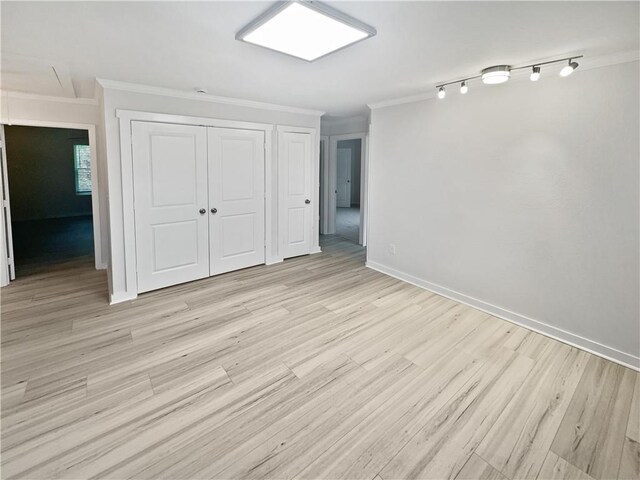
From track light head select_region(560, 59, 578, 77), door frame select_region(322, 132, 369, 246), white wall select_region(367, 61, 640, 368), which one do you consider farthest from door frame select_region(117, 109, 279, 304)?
track light head select_region(560, 59, 578, 77)

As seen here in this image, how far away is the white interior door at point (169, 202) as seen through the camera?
3.81m

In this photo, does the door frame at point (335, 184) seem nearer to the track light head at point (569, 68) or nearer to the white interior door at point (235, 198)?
the white interior door at point (235, 198)

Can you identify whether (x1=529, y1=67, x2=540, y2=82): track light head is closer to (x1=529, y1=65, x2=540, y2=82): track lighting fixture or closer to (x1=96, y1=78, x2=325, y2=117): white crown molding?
(x1=529, y1=65, x2=540, y2=82): track lighting fixture

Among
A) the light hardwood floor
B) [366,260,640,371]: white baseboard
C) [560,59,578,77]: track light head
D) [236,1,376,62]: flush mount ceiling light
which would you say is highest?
[236,1,376,62]: flush mount ceiling light

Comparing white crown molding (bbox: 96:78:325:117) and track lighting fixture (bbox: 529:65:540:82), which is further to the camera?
white crown molding (bbox: 96:78:325:117)

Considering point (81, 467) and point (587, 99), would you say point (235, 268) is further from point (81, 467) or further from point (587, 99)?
point (587, 99)

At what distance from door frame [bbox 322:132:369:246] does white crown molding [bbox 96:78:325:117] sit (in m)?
1.36

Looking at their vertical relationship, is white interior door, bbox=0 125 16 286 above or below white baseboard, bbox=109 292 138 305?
above

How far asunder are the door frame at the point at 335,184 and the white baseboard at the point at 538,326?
210cm

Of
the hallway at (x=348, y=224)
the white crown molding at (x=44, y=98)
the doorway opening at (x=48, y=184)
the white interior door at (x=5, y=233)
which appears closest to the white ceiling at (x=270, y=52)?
the white crown molding at (x=44, y=98)

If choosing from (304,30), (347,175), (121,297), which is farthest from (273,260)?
(347,175)

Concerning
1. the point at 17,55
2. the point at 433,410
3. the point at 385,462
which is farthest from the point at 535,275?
the point at 17,55

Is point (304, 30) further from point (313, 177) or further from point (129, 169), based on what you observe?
point (313, 177)

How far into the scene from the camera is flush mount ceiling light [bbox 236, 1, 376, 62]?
1.90m
